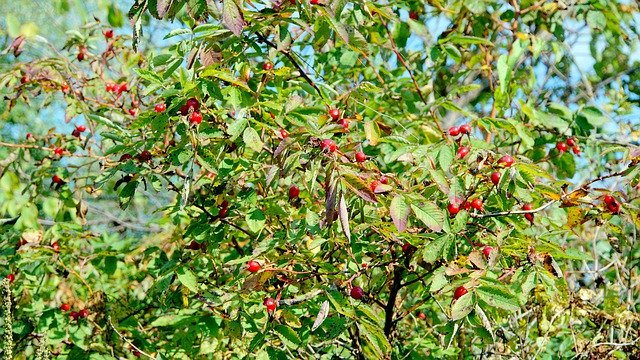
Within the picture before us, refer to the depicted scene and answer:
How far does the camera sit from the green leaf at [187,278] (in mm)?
2145

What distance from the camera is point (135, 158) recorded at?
2.22 meters

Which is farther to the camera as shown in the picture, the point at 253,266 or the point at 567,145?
the point at 567,145

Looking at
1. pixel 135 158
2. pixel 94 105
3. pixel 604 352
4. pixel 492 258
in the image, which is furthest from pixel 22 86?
pixel 604 352

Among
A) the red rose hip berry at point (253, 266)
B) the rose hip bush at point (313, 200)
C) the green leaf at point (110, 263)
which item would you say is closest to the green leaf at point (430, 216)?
the rose hip bush at point (313, 200)

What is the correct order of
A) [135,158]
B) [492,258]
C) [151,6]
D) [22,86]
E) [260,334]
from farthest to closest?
[22,86] < [135,158] < [260,334] < [492,258] < [151,6]

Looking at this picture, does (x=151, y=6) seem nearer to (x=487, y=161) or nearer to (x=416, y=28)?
(x=487, y=161)

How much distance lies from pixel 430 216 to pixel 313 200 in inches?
22.7

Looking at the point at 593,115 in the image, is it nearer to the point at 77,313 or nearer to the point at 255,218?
the point at 255,218

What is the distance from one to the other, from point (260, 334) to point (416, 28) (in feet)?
5.15

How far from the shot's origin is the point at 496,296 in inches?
68.0

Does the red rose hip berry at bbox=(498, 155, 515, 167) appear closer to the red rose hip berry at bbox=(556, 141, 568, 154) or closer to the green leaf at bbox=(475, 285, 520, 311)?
the green leaf at bbox=(475, 285, 520, 311)

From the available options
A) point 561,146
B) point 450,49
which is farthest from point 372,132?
point 561,146

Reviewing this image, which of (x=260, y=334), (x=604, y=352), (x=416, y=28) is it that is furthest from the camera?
(x=416, y=28)

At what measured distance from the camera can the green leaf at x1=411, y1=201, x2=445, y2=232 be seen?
1.72 metres
